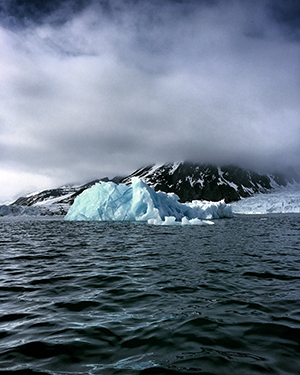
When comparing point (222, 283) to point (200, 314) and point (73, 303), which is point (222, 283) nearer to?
point (200, 314)

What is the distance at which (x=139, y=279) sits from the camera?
20.9 ft

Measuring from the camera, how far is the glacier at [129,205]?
29.5 metres

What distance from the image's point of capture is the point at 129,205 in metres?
32.1

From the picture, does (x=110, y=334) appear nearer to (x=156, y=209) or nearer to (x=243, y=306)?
(x=243, y=306)

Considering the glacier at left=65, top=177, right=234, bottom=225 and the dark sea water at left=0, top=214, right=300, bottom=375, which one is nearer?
the dark sea water at left=0, top=214, right=300, bottom=375

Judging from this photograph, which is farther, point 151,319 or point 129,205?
point 129,205

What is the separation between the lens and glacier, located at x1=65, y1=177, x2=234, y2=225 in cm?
2950

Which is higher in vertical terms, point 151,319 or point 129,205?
point 129,205

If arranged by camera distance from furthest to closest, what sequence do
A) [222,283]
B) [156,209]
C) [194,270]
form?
1. [156,209]
2. [194,270]
3. [222,283]

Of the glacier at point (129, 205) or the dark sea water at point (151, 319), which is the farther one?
the glacier at point (129, 205)

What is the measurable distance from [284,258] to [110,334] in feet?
24.5


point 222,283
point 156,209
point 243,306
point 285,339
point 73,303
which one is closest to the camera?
point 285,339

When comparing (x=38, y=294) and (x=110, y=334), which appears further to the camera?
(x=38, y=294)

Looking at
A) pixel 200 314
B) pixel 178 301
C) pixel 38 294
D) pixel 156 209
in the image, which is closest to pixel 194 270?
pixel 178 301
